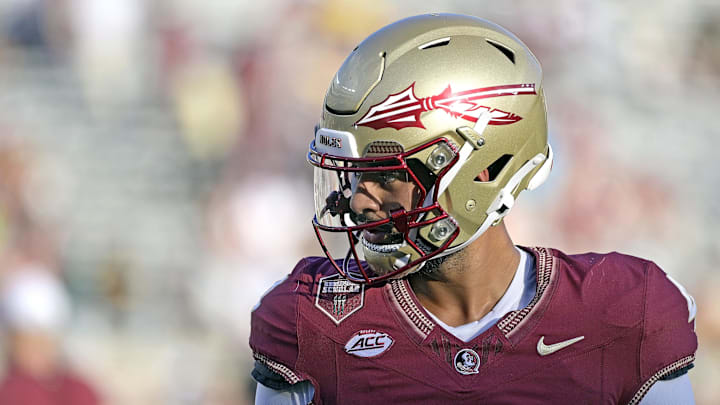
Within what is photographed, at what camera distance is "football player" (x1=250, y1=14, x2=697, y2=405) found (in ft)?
6.32

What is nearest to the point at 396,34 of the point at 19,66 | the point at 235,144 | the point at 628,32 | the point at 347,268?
the point at 347,268

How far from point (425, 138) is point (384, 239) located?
0.75 ft

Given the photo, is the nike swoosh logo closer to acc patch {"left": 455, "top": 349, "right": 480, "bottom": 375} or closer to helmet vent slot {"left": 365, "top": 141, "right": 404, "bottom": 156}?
acc patch {"left": 455, "top": 349, "right": 480, "bottom": 375}

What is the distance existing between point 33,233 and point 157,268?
31.1 inches

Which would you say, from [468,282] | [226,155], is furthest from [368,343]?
[226,155]

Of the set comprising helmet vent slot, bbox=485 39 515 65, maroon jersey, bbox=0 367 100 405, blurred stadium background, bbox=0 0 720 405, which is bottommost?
maroon jersey, bbox=0 367 100 405

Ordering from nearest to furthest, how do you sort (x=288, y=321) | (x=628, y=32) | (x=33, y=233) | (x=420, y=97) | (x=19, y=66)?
(x=420, y=97) < (x=288, y=321) < (x=33, y=233) < (x=628, y=32) < (x=19, y=66)

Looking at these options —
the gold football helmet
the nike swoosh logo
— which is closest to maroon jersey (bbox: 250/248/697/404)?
the nike swoosh logo

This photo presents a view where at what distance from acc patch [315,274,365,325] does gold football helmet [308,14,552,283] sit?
5cm

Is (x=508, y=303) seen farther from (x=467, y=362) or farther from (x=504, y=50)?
(x=504, y=50)

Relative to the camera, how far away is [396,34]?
200 cm

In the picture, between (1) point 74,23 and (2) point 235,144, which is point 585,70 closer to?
(2) point 235,144

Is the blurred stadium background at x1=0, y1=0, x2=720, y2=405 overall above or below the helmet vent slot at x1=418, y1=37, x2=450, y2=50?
below

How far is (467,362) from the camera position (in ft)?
6.41
